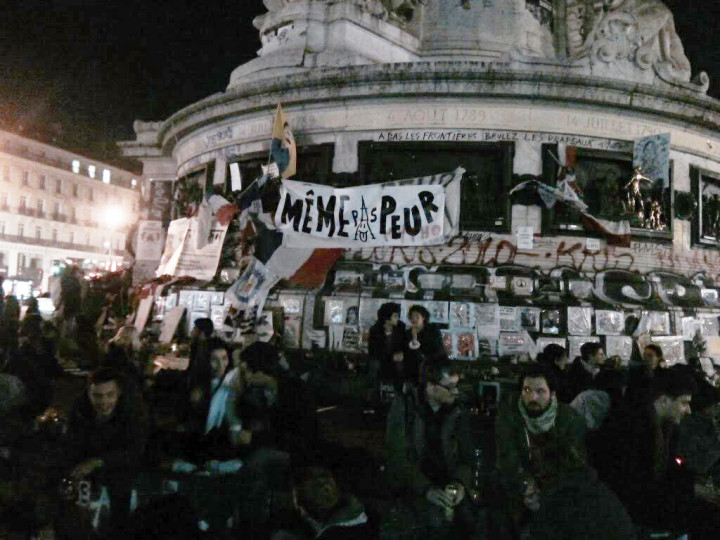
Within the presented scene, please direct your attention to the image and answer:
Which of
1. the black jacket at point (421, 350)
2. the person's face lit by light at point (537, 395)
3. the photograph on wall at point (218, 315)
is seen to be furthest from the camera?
the photograph on wall at point (218, 315)

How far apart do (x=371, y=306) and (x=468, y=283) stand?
1865mm

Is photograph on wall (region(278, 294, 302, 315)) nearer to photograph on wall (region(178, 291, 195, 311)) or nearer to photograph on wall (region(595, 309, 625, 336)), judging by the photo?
photograph on wall (region(178, 291, 195, 311))

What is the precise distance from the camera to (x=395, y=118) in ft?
38.3

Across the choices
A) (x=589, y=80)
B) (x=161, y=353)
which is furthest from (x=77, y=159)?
(x=589, y=80)

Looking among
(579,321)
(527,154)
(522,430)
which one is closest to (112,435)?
(522,430)

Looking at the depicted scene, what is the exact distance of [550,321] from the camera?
1026cm

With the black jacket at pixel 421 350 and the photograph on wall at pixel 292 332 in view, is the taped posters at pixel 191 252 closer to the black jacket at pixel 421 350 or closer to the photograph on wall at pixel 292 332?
the photograph on wall at pixel 292 332

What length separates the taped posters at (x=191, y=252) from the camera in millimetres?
13079

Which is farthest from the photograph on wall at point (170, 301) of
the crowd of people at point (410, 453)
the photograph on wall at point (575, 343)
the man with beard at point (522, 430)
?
the man with beard at point (522, 430)

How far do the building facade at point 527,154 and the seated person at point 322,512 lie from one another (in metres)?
7.42

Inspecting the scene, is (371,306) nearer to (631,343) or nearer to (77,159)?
(631,343)

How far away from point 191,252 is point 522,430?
11.0m

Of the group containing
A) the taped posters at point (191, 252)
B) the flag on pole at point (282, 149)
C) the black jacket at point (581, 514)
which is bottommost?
the black jacket at point (581, 514)

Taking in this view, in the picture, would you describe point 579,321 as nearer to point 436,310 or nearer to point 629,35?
point 436,310
